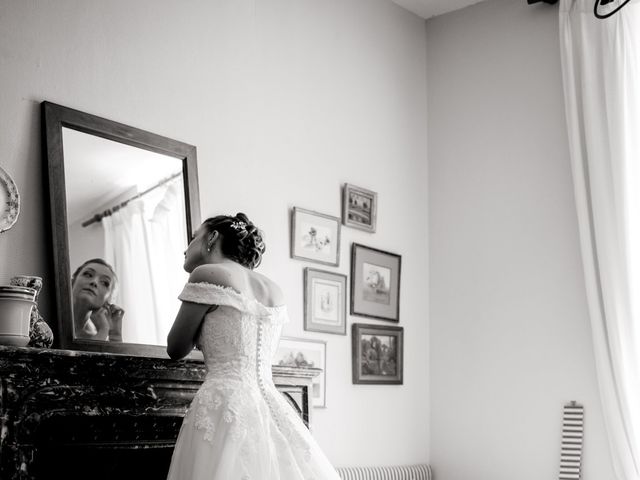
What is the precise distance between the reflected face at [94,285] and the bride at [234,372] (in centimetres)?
71

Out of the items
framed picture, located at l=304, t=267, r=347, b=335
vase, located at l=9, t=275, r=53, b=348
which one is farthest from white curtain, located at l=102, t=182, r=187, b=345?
framed picture, located at l=304, t=267, r=347, b=335

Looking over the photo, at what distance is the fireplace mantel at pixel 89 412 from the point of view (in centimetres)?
349

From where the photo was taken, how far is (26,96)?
458 cm

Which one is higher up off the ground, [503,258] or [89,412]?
[503,258]

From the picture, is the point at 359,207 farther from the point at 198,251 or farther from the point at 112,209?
the point at 198,251

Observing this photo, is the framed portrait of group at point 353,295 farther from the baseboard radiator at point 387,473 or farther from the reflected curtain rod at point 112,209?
the reflected curtain rod at point 112,209

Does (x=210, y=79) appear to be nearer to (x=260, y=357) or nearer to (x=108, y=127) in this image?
(x=108, y=127)

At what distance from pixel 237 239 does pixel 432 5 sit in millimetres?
4197

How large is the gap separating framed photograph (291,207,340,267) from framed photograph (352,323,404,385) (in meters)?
0.58

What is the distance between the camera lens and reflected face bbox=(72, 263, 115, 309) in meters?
4.54

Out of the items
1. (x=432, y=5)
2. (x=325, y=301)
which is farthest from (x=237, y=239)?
(x=432, y=5)

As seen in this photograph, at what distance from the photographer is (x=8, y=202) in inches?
173

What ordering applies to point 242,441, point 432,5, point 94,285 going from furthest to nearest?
point 432,5 → point 94,285 → point 242,441

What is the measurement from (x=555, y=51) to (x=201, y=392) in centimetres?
446
